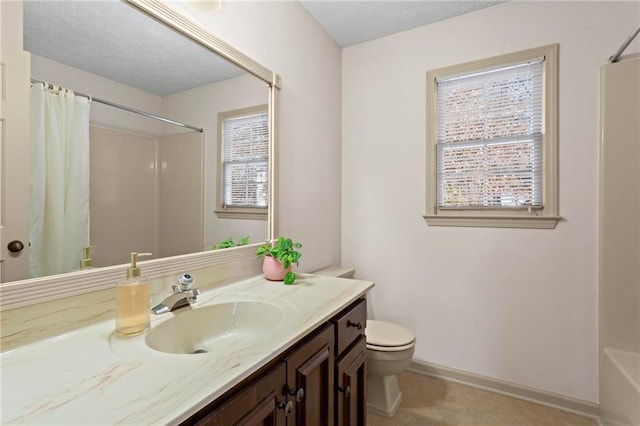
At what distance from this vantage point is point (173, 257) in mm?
1171

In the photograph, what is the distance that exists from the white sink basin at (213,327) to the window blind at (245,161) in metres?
0.52

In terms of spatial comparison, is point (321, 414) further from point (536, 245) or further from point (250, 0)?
point (250, 0)

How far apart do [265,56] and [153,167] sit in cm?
93

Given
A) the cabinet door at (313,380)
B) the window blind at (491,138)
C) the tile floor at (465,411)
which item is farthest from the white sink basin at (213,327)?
the window blind at (491,138)

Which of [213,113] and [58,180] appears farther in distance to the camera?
[213,113]

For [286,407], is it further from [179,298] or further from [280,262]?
[280,262]

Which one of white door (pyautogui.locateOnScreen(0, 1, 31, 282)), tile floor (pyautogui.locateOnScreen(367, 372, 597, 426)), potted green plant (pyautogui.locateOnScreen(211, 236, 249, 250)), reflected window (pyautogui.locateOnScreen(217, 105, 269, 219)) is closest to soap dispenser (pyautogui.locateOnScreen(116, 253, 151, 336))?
white door (pyautogui.locateOnScreen(0, 1, 31, 282))

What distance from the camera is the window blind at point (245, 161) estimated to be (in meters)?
Result: 1.46

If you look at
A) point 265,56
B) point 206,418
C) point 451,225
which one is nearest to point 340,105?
point 265,56

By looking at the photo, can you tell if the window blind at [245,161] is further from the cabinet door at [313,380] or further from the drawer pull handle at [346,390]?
the drawer pull handle at [346,390]

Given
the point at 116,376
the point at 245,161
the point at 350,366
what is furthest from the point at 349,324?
the point at 245,161

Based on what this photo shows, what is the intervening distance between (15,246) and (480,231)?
7.35 ft

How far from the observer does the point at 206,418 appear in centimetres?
61

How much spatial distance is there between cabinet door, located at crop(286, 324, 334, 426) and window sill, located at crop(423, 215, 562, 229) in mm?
1346
